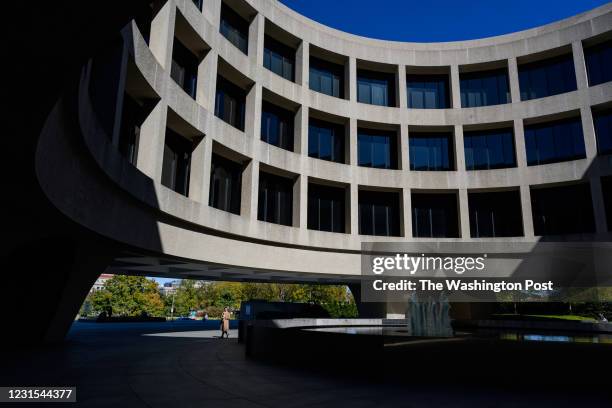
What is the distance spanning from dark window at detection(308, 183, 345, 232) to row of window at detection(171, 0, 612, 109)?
7.04 meters

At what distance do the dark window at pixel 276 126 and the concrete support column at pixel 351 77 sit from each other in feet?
14.5

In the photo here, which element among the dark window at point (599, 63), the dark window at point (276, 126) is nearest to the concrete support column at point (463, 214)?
the dark window at point (599, 63)

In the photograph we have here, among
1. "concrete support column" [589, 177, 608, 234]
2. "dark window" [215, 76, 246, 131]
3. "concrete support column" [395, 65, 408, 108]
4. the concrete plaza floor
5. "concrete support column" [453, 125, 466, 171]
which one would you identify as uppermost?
"concrete support column" [395, 65, 408, 108]

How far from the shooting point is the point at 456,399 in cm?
800

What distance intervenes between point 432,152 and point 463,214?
5.40 metres

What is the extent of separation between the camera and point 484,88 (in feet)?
106

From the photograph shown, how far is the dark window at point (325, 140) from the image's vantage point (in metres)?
30.1

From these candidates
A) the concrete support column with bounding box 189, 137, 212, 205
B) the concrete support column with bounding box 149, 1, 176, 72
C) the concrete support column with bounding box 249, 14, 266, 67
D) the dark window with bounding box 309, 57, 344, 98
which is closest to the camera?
the concrete support column with bounding box 149, 1, 176, 72

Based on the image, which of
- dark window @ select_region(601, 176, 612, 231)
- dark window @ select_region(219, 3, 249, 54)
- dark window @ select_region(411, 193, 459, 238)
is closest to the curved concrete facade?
dark window @ select_region(219, 3, 249, 54)

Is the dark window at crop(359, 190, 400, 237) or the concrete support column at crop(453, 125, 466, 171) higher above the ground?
the concrete support column at crop(453, 125, 466, 171)

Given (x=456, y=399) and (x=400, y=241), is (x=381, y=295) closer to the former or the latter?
(x=400, y=241)

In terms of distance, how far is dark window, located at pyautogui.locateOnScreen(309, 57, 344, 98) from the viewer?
101ft

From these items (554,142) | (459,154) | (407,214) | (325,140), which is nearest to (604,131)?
(554,142)

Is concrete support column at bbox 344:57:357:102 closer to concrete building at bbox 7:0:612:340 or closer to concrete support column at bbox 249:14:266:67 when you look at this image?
concrete building at bbox 7:0:612:340
